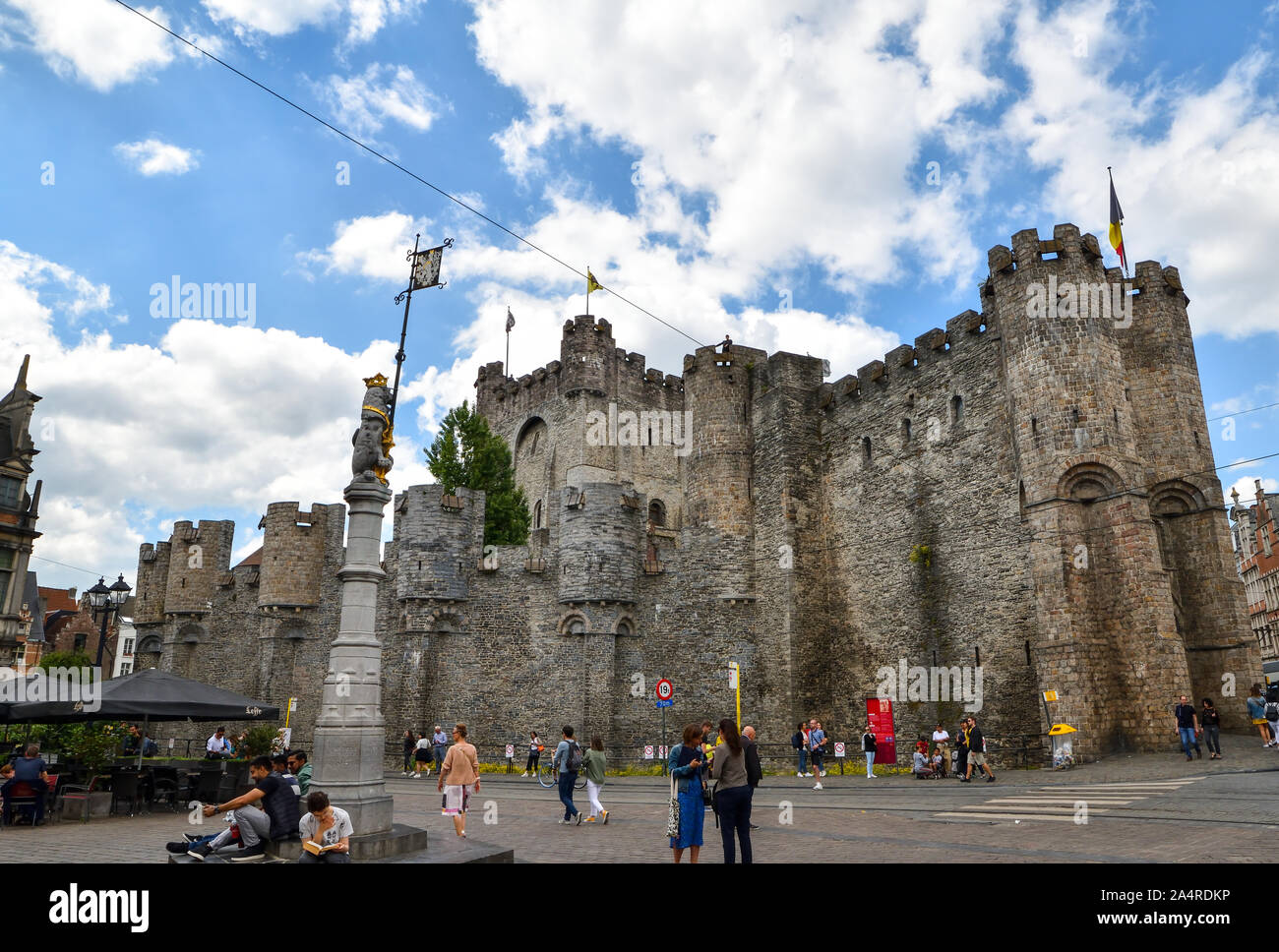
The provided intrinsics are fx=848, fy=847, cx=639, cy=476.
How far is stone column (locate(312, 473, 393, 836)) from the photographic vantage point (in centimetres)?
862

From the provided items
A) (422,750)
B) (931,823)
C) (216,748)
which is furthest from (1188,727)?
(216,748)

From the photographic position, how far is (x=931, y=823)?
12102 mm

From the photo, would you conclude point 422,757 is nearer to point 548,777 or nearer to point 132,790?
point 548,777

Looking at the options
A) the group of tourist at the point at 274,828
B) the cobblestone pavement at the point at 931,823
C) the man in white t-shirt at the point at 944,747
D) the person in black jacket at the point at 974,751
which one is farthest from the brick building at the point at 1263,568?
the group of tourist at the point at 274,828

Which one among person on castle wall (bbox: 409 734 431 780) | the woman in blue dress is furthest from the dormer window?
the woman in blue dress

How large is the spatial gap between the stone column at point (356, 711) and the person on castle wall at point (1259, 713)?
59.4 ft

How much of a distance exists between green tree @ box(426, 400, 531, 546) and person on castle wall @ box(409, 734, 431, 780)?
43.9ft

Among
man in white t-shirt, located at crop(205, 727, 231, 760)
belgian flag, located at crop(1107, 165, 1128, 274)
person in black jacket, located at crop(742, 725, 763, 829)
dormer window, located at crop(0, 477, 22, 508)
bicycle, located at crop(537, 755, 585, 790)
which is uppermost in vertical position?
belgian flag, located at crop(1107, 165, 1128, 274)

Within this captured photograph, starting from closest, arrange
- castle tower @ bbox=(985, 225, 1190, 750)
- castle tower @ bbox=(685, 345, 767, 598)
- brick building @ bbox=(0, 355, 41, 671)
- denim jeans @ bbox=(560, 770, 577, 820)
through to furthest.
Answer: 1. denim jeans @ bbox=(560, 770, 577, 820)
2. castle tower @ bbox=(985, 225, 1190, 750)
3. castle tower @ bbox=(685, 345, 767, 598)
4. brick building @ bbox=(0, 355, 41, 671)

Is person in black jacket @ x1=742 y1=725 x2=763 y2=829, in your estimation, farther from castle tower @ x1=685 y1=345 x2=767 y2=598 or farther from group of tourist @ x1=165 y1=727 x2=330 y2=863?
castle tower @ x1=685 y1=345 x2=767 y2=598

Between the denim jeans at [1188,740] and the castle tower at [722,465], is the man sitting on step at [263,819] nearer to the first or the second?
the denim jeans at [1188,740]

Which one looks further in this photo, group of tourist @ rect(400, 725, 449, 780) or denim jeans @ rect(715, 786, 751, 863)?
group of tourist @ rect(400, 725, 449, 780)
